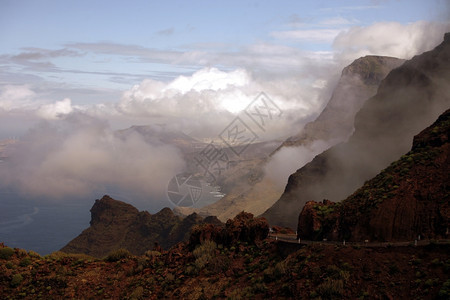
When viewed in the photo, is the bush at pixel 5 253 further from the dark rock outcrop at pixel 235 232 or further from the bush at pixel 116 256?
the dark rock outcrop at pixel 235 232

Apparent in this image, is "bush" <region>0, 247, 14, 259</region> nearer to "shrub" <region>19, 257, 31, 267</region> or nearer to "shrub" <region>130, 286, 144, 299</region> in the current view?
"shrub" <region>19, 257, 31, 267</region>

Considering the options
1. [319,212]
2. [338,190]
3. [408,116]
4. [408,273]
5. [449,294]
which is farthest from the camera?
[338,190]

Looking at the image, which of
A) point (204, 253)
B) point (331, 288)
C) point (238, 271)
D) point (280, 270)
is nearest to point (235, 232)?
point (204, 253)

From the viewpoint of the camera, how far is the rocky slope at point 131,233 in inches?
6895

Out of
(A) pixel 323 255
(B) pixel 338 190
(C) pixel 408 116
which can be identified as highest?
(C) pixel 408 116

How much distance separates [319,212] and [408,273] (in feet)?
38.6

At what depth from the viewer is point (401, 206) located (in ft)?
115

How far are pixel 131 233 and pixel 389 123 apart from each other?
105 m

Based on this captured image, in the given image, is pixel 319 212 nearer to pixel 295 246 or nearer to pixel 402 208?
pixel 295 246

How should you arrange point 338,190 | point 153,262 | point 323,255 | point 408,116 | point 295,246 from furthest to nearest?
point 338,190 → point 408,116 → point 153,262 → point 295,246 → point 323,255

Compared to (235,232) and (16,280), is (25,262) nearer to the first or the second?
(16,280)

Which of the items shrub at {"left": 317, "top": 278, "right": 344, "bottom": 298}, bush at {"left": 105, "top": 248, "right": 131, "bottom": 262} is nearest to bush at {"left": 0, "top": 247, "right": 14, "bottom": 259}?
bush at {"left": 105, "top": 248, "right": 131, "bottom": 262}

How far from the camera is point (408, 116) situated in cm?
17062

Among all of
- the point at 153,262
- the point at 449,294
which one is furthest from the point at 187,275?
the point at 449,294
